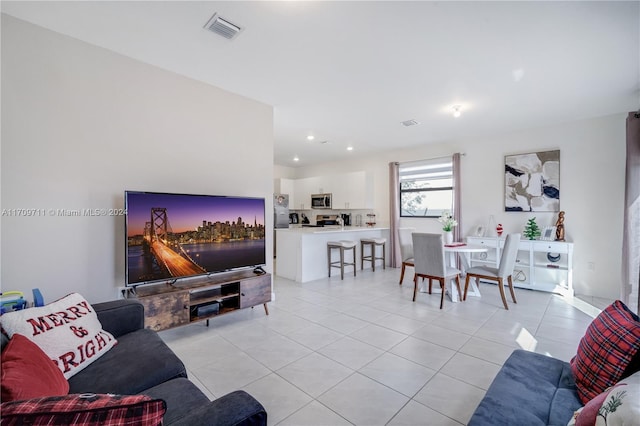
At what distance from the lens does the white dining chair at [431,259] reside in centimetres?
382

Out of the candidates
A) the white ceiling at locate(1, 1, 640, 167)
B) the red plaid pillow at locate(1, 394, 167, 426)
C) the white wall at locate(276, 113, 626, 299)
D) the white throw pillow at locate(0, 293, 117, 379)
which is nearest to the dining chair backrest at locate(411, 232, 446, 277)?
the white ceiling at locate(1, 1, 640, 167)

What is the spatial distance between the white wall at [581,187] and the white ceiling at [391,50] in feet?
1.50

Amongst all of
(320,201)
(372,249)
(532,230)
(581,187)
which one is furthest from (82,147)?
(581,187)

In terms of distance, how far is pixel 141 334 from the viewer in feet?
6.39

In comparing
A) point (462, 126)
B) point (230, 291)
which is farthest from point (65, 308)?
point (462, 126)

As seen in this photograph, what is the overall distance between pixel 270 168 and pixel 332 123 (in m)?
1.44

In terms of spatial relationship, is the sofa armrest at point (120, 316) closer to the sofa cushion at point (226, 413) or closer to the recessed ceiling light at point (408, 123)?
the sofa cushion at point (226, 413)

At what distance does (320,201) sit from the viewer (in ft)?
25.8

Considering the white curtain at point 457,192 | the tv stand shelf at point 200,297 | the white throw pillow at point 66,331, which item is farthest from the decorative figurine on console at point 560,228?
the white throw pillow at point 66,331

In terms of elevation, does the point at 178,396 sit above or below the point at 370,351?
above

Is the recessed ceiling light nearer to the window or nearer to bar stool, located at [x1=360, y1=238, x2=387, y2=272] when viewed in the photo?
the window

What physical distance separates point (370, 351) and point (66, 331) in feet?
7.25

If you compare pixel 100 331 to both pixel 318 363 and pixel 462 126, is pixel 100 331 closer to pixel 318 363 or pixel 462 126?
pixel 318 363

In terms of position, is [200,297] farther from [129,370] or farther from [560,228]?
[560,228]
